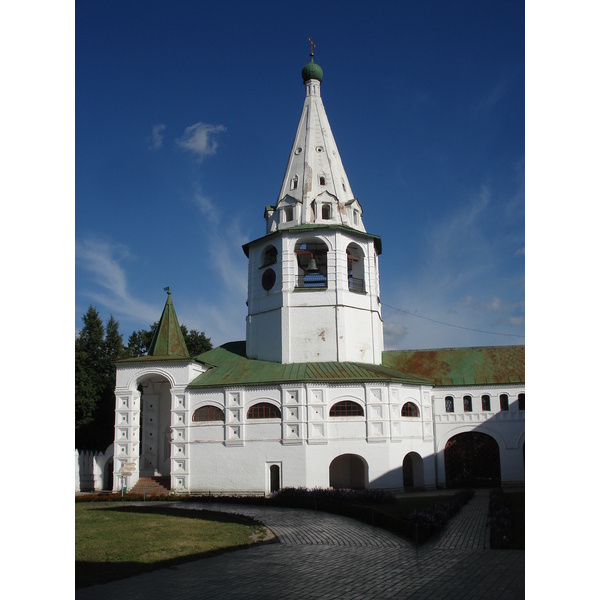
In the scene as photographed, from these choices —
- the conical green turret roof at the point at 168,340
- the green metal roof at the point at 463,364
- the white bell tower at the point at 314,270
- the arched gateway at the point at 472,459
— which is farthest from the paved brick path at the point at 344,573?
the green metal roof at the point at 463,364

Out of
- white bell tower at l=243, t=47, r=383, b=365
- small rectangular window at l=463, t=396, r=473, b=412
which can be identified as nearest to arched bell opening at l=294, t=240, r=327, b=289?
white bell tower at l=243, t=47, r=383, b=365

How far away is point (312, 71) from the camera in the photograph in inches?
1467

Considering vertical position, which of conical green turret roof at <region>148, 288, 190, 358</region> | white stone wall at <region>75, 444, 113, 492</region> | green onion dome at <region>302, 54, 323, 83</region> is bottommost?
→ white stone wall at <region>75, 444, 113, 492</region>

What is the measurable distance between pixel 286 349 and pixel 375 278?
7.05 metres

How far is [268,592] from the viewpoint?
10.0 m

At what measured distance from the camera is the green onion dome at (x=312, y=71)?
3728 centimetres

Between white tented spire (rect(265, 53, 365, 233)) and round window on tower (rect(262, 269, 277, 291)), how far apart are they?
2.62m

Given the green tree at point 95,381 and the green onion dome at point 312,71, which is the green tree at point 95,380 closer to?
the green tree at point 95,381

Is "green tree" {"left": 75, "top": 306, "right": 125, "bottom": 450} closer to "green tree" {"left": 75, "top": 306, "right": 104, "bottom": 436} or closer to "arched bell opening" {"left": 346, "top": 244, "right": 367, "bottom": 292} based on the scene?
"green tree" {"left": 75, "top": 306, "right": 104, "bottom": 436}

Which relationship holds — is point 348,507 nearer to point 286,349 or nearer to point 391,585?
point 391,585

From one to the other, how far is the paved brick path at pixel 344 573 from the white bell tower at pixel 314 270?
16.2 meters

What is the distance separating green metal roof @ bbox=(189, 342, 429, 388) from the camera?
29.4 m

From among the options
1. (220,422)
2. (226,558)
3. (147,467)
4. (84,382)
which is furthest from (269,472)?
(84,382)

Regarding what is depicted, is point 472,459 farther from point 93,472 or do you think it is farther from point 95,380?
point 95,380
